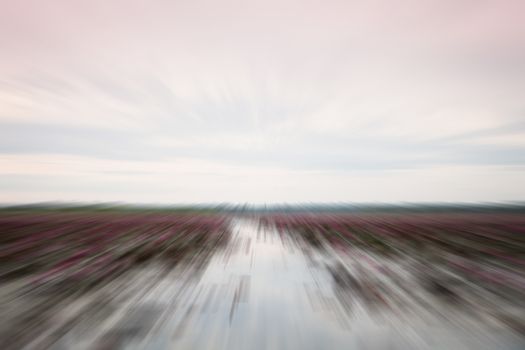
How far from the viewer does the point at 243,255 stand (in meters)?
12.3

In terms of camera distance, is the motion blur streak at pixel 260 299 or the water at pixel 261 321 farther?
the motion blur streak at pixel 260 299

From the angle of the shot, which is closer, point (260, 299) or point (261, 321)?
point (261, 321)

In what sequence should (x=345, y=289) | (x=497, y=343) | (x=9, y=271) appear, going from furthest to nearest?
(x=9, y=271)
(x=345, y=289)
(x=497, y=343)

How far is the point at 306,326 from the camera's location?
533 cm

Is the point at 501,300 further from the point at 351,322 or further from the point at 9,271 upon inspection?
the point at 9,271

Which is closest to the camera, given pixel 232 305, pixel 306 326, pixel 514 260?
pixel 306 326

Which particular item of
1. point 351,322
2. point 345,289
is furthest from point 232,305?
point 345,289

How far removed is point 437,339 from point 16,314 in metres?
8.92

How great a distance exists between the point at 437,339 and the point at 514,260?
9.72 m

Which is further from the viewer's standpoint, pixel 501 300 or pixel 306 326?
pixel 501 300

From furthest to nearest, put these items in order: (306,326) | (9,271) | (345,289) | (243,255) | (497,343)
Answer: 1. (243,255)
2. (9,271)
3. (345,289)
4. (306,326)
5. (497,343)

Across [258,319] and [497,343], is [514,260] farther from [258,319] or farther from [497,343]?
[258,319]

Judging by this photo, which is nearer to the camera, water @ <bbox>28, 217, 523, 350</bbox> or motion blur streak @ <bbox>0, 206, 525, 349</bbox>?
water @ <bbox>28, 217, 523, 350</bbox>

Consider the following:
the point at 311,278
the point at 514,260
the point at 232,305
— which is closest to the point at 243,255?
the point at 311,278
